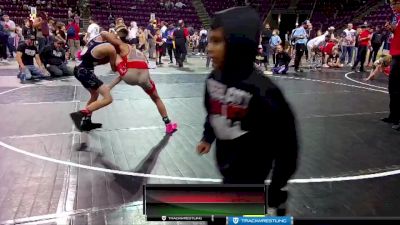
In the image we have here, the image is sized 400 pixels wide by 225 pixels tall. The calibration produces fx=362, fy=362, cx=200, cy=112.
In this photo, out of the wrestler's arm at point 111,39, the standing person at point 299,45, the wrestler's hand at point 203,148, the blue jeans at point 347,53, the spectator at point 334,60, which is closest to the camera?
the wrestler's hand at point 203,148

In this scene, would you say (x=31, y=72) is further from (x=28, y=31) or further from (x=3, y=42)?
(x=3, y=42)

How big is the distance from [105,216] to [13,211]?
673 millimetres

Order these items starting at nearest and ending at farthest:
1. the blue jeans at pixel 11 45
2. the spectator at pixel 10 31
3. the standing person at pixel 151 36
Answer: the spectator at pixel 10 31 → the blue jeans at pixel 11 45 → the standing person at pixel 151 36

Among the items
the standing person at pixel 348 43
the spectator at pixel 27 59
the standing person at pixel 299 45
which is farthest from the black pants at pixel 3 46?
the standing person at pixel 348 43

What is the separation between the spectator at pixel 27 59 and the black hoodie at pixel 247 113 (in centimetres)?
816

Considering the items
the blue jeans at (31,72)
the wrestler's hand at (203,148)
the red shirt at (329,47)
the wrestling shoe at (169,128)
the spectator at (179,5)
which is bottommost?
the wrestling shoe at (169,128)

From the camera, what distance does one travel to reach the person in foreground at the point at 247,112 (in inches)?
53.0

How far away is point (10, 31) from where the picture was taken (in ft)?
45.0

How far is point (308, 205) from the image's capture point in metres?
2.73

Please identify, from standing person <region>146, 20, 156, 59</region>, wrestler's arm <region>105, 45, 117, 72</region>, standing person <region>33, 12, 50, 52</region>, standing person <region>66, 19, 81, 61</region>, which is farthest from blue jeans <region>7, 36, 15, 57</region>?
wrestler's arm <region>105, 45, 117, 72</region>

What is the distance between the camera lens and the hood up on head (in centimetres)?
131

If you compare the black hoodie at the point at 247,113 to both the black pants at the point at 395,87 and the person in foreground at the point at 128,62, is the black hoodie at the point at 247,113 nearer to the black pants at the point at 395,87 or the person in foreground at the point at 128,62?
the person in foreground at the point at 128,62

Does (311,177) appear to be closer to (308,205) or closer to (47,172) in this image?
(308,205)

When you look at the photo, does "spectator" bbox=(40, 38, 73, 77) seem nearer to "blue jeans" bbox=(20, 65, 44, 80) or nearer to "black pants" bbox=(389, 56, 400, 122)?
"blue jeans" bbox=(20, 65, 44, 80)
